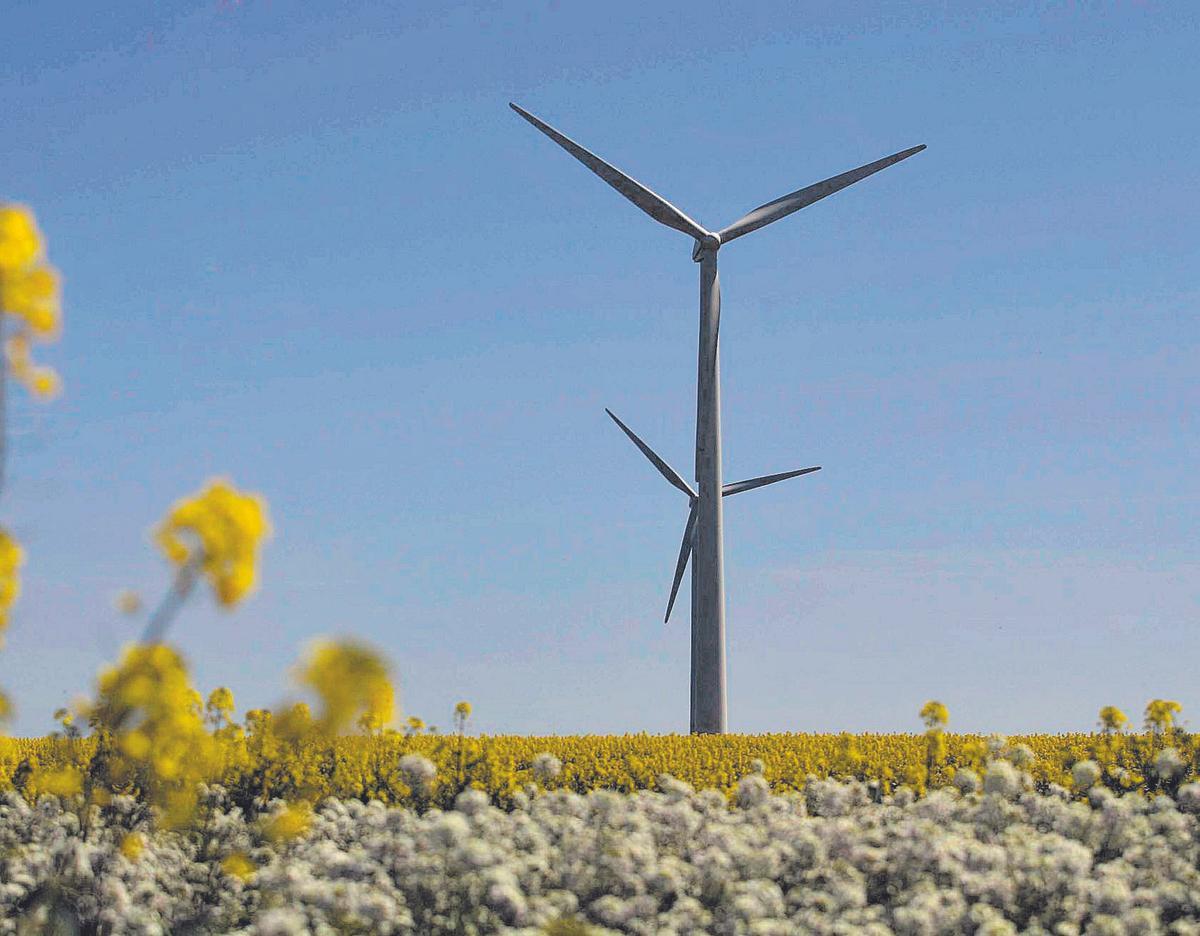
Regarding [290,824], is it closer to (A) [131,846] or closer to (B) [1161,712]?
(A) [131,846]

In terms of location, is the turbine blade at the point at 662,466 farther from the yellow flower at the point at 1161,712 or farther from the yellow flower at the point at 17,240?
the yellow flower at the point at 17,240

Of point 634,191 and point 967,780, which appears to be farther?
point 634,191

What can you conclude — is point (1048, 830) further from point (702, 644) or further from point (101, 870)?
point (702, 644)

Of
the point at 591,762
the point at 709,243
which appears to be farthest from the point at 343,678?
the point at 709,243

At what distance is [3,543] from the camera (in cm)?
478

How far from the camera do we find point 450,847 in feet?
17.9

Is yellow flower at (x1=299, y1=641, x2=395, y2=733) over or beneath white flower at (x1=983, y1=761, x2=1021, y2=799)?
over

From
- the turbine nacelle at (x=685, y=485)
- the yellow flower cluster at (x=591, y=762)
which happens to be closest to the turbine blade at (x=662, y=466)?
the turbine nacelle at (x=685, y=485)

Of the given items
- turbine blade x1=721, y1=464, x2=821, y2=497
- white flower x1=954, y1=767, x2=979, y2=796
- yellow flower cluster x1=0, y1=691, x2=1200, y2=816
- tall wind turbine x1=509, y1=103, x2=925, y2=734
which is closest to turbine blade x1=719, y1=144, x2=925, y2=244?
tall wind turbine x1=509, y1=103, x2=925, y2=734

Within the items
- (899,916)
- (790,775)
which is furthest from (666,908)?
(790,775)

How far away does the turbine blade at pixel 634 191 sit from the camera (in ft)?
57.0

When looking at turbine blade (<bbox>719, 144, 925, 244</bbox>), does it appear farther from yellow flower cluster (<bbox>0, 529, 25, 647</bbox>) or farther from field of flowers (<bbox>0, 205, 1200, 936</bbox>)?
yellow flower cluster (<bbox>0, 529, 25, 647</bbox>)

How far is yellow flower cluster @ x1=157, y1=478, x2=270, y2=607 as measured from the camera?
4.34 meters

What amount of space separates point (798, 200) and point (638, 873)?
13553 millimetres
